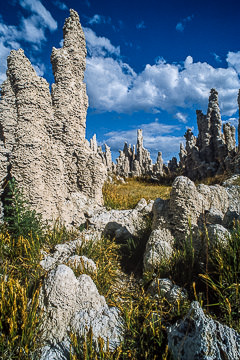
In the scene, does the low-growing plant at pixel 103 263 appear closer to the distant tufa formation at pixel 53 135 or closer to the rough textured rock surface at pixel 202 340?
the rough textured rock surface at pixel 202 340

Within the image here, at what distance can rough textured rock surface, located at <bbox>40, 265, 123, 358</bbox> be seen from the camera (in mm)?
2209

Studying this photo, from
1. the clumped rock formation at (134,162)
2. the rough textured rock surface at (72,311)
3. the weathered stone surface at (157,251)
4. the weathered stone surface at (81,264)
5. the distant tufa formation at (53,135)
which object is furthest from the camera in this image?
the clumped rock formation at (134,162)

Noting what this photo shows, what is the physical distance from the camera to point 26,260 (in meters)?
3.37

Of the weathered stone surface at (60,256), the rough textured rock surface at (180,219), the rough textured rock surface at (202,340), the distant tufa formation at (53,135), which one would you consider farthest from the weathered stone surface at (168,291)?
the distant tufa formation at (53,135)

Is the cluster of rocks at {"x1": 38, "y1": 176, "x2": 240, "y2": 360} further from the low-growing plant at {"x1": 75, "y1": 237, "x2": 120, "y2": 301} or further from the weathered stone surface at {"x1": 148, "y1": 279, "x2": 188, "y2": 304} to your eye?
the low-growing plant at {"x1": 75, "y1": 237, "x2": 120, "y2": 301}

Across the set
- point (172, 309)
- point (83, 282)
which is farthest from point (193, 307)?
point (83, 282)

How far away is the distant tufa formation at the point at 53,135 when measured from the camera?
4.53 m

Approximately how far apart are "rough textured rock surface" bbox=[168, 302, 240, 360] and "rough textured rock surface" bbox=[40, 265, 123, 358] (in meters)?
0.70

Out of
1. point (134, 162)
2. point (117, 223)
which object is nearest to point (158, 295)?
point (117, 223)

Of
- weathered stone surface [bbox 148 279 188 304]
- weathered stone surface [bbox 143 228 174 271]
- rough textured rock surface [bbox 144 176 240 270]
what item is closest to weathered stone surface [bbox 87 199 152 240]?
rough textured rock surface [bbox 144 176 240 270]

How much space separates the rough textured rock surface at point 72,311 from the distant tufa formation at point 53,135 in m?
2.52

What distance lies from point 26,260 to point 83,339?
1831mm

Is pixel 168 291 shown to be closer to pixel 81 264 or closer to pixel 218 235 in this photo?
pixel 218 235

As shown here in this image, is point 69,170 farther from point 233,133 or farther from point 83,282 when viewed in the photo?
point 233,133
